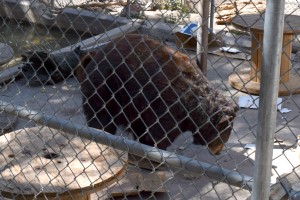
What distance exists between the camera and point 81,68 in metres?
5.48

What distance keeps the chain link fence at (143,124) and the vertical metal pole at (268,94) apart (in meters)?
0.05

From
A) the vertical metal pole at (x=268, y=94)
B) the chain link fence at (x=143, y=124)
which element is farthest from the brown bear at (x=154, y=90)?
the vertical metal pole at (x=268, y=94)

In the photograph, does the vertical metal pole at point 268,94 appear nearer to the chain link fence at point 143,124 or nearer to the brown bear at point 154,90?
the chain link fence at point 143,124

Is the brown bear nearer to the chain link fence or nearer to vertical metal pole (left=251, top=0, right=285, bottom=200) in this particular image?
the chain link fence

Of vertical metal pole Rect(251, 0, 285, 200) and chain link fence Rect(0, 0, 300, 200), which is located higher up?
vertical metal pole Rect(251, 0, 285, 200)

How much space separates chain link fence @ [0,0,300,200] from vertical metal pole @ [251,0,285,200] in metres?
0.05

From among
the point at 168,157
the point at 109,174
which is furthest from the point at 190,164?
the point at 109,174

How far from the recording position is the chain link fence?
3.12m

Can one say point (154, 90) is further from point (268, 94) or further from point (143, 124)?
point (268, 94)

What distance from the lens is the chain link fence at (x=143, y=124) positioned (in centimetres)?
312

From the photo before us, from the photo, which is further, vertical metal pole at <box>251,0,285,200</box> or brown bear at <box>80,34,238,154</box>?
brown bear at <box>80,34,238,154</box>

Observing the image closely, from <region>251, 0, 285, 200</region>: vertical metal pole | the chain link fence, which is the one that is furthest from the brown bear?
<region>251, 0, 285, 200</region>: vertical metal pole

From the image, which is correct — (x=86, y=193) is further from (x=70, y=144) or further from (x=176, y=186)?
(x=176, y=186)

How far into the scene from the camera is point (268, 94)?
223 cm
